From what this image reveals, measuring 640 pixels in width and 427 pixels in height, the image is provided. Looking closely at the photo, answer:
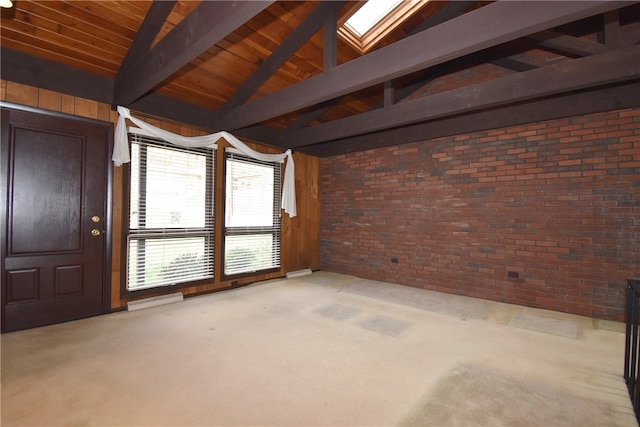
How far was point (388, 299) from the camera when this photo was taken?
163 inches

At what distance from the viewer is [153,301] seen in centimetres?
364

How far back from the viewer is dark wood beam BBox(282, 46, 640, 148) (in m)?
2.66

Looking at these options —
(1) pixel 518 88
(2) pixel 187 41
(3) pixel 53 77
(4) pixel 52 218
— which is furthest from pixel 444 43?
(4) pixel 52 218

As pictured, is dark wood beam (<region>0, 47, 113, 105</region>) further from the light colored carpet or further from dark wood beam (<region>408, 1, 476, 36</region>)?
dark wood beam (<region>408, 1, 476, 36</region>)

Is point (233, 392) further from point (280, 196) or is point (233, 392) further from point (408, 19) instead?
point (408, 19)

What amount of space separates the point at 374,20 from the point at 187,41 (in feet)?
8.35

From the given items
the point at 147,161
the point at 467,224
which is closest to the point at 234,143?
the point at 147,161

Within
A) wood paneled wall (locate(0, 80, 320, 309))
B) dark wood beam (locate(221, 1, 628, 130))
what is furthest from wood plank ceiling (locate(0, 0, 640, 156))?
wood paneled wall (locate(0, 80, 320, 309))

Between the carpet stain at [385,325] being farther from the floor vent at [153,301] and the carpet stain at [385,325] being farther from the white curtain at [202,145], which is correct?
the white curtain at [202,145]

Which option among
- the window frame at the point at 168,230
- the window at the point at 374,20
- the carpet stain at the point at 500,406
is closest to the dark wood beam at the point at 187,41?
the window frame at the point at 168,230

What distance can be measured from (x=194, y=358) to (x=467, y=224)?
408cm

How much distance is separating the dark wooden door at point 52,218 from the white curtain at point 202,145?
0.58 ft

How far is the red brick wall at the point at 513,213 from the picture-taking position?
11.0 feet

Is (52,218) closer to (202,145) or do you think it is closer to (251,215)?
(202,145)
